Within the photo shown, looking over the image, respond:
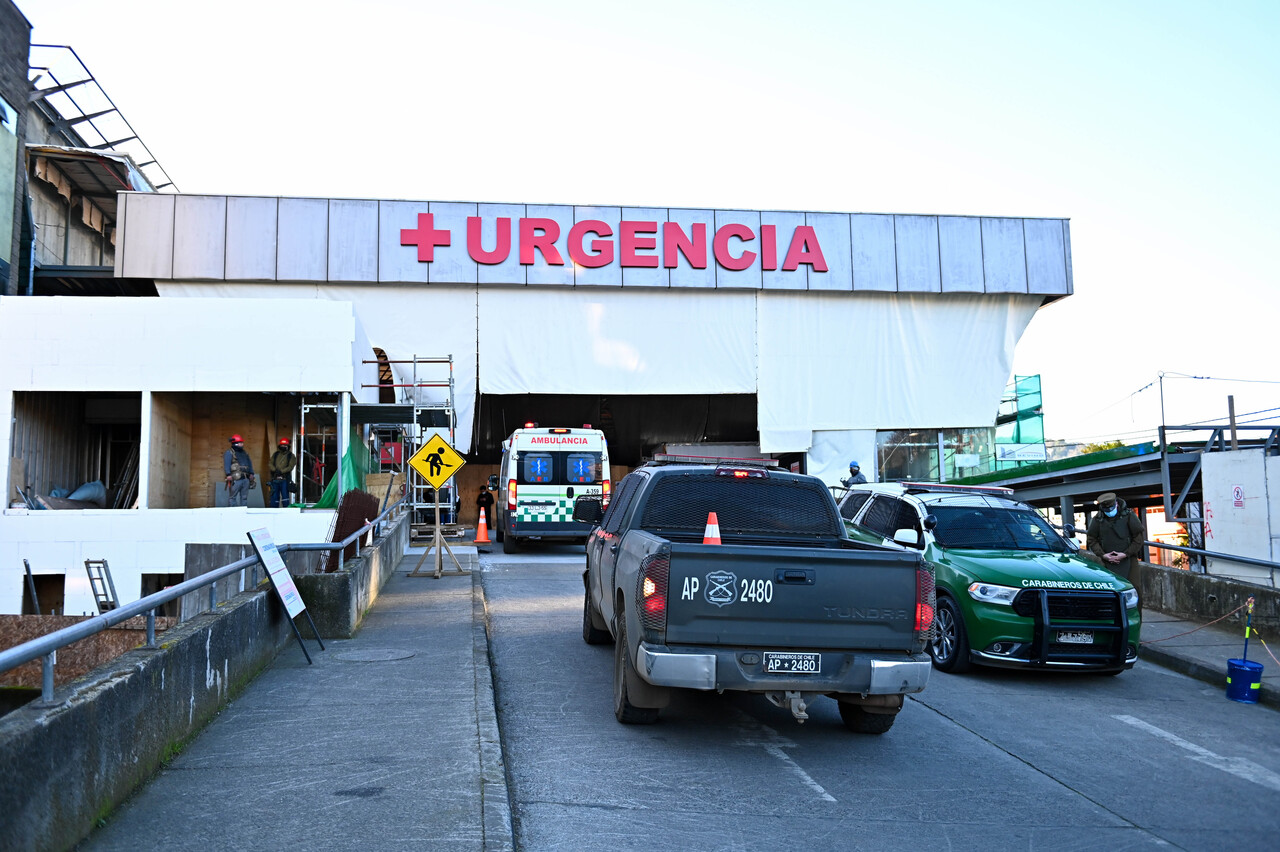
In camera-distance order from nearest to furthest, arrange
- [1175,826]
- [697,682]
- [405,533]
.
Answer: [1175,826], [697,682], [405,533]

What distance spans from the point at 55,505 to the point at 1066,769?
24.1 m

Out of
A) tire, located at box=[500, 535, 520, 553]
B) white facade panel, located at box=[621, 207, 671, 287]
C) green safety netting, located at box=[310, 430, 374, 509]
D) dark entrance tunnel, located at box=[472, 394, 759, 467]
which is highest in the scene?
white facade panel, located at box=[621, 207, 671, 287]

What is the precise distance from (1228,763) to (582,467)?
51.1 ft

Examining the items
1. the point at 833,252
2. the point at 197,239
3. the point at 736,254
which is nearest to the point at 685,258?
the point at 736,254

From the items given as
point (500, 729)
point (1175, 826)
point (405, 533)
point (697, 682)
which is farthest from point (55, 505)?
point (1175, 826)

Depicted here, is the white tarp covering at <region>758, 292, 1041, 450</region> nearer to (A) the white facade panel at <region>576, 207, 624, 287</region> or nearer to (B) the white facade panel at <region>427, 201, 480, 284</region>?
(A) the white facade panel at <region>576, 207, 624, 287</region>

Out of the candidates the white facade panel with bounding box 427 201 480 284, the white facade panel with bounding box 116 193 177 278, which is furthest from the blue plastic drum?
the white facade panel with bounding box 116 193 177 278

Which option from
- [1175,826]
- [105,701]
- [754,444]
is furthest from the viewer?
[754,444]

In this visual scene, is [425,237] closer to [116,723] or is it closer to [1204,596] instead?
[1204,596]

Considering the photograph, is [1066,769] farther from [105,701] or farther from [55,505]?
[55,505]

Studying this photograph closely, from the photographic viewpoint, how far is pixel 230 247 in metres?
30.1

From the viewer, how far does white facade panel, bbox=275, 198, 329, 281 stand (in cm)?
3022

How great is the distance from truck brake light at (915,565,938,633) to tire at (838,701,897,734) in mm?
886

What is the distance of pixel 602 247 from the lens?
31625 mm
